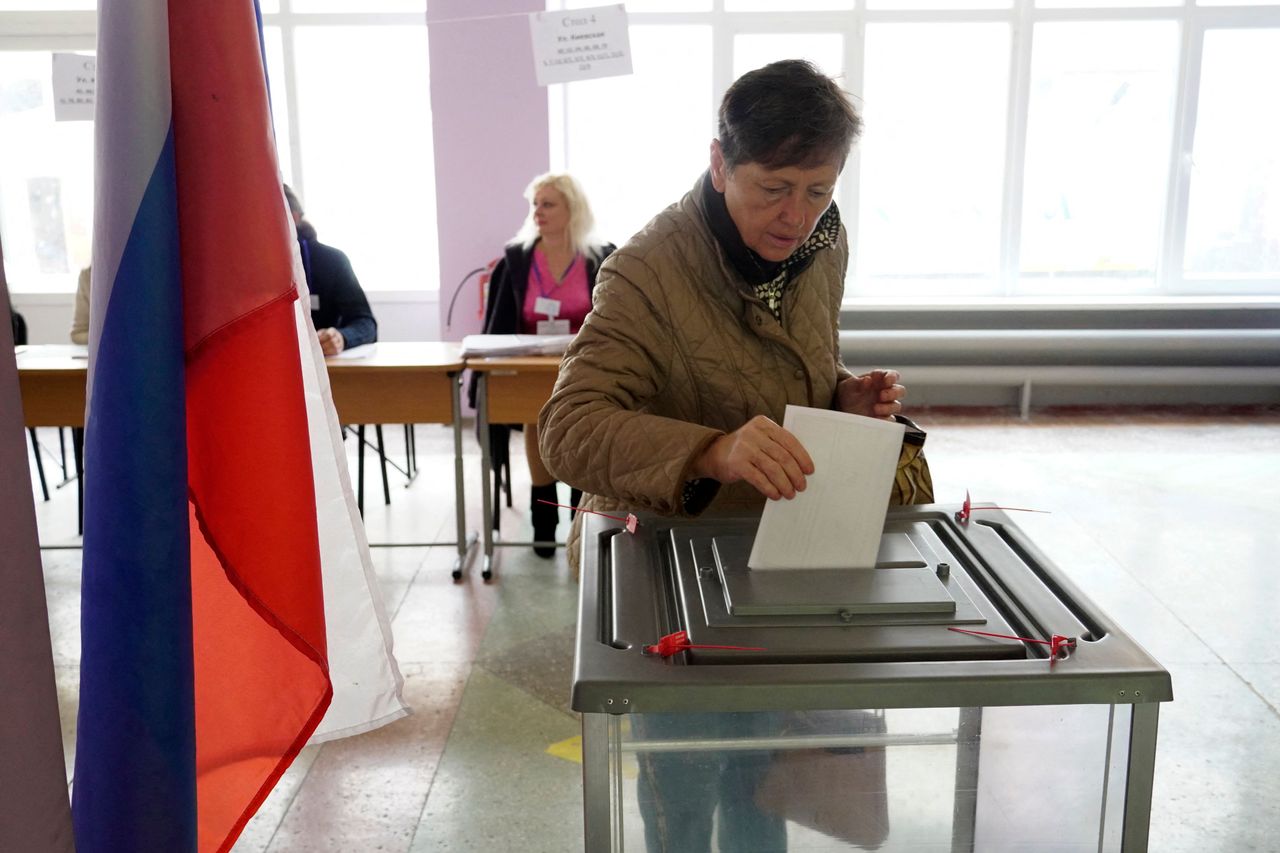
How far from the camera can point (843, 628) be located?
1.05 meters

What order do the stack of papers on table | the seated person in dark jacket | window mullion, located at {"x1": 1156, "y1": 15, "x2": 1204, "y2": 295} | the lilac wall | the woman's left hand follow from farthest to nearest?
window mullion, located at {"x1": 1156, "y1": 15, "x2": 1204, "y2": 295}, the lilac wall, the seated person in dark jacket, the stack of papers on table, the woman's left hand

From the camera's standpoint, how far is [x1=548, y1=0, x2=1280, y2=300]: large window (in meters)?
6.50

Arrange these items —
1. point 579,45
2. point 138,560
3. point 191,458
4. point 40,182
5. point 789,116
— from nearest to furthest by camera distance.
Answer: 1. point 138,560
2. point 191,458
3. point 789,116
4. point 579,45
5. point 40,182

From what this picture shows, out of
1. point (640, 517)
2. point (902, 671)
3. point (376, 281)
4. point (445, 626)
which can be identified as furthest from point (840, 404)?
point (376, 281)

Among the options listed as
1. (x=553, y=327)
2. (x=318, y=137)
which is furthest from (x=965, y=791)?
(x=318, y=137)

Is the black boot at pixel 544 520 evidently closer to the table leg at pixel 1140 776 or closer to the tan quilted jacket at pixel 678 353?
the tan quilted jacket at pixel 678 353

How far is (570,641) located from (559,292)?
159 cm

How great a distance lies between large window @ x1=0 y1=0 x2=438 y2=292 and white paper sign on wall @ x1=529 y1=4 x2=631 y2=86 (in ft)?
9.21

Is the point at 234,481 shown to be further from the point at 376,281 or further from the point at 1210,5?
the point at 1210,5

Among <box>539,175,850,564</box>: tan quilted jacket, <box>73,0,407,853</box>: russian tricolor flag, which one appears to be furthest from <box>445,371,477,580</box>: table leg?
<box>73,0,407,853</box>: russian tricolor flag

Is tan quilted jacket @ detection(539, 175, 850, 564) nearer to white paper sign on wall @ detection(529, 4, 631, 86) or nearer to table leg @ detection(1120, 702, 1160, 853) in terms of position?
table leg @ detection(1120, 702, 1160, 853)

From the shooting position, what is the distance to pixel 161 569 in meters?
0.97

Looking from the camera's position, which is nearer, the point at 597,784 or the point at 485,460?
the point at 597,784

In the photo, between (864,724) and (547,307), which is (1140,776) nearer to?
(864,724)
